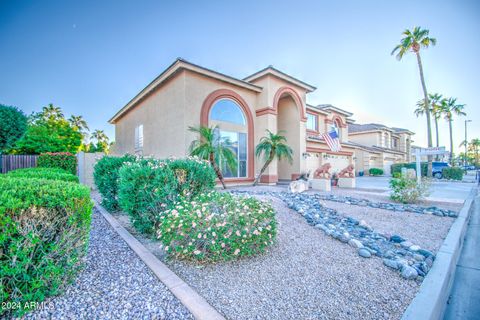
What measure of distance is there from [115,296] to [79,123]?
148 ft

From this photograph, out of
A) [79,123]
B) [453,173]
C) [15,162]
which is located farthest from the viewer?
[79,123]

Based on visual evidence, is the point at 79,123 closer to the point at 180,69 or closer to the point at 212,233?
the point at 180,69

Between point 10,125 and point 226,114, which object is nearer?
point 10,125

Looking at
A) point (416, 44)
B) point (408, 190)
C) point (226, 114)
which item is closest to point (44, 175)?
point (226, 114)

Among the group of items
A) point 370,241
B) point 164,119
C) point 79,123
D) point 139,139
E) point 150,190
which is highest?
point 79,123

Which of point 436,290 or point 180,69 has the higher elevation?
point 180,69

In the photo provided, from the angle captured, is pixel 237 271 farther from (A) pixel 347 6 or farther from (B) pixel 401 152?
(B) pixel 401 152

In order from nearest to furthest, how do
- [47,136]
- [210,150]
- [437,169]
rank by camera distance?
[210,150] → [47,136] → [437,169]

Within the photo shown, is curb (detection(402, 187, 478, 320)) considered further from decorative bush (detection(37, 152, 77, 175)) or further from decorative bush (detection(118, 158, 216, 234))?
decorative bush (detection(37, 152, 77, 175))

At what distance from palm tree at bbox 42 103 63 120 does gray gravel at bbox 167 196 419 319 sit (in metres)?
37.8

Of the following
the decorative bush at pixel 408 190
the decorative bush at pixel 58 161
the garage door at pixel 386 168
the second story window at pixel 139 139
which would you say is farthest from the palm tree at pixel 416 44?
the decorative bush at pixel 58 161

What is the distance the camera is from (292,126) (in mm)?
15430

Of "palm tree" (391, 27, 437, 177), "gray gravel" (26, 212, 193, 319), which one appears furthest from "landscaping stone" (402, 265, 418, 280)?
"palm tree" (391, 27, 437, 177)

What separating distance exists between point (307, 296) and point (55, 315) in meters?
2.49
